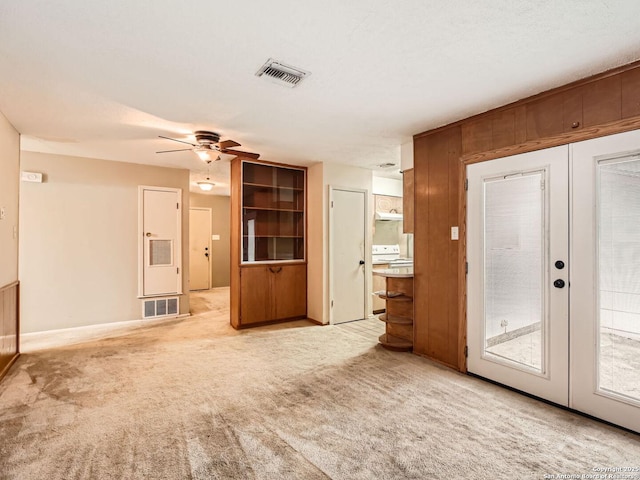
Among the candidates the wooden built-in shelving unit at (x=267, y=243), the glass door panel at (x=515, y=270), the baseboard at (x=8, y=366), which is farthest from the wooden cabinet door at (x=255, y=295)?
the glass door panel at (x=515, y=270)

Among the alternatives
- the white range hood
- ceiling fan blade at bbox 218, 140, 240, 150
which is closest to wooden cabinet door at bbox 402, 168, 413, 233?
the white range hood

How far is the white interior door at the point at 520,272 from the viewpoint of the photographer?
256 cm

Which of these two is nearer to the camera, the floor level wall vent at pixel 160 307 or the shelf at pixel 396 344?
the shelf at pixel 396 344

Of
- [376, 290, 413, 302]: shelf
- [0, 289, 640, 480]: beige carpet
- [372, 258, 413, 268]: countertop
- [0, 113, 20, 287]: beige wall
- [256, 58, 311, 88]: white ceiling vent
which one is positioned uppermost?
A: [256, 58, 311, 88]: white ceiling vent

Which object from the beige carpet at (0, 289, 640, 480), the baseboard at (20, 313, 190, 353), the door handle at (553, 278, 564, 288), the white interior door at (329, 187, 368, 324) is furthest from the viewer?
the white interior door at (329, 187, 368, 324)

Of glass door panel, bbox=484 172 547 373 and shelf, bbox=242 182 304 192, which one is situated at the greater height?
shelf, bbox=242 182 304 192

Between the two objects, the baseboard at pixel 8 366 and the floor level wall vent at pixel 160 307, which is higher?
the floor level wall vent at pixel 160 307

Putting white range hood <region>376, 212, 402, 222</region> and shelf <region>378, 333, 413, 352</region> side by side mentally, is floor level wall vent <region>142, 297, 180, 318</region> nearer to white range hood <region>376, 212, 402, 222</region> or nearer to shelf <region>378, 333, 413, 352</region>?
shelf <region>378, 333, 413, 352</region>

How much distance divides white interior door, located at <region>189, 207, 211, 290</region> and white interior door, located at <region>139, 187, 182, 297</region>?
312 cm

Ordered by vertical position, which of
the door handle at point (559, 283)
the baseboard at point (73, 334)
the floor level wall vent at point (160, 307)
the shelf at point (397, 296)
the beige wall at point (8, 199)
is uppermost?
the beige wall at point (8, 199)

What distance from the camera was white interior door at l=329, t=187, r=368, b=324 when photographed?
16.8ft

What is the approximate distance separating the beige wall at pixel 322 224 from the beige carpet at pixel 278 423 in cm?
155

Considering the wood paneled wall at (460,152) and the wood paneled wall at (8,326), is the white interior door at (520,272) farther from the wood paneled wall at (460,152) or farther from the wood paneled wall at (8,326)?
the wood paneled wall at (8,326)

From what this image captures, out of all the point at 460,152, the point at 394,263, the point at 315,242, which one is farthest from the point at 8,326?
the point at 394,263
